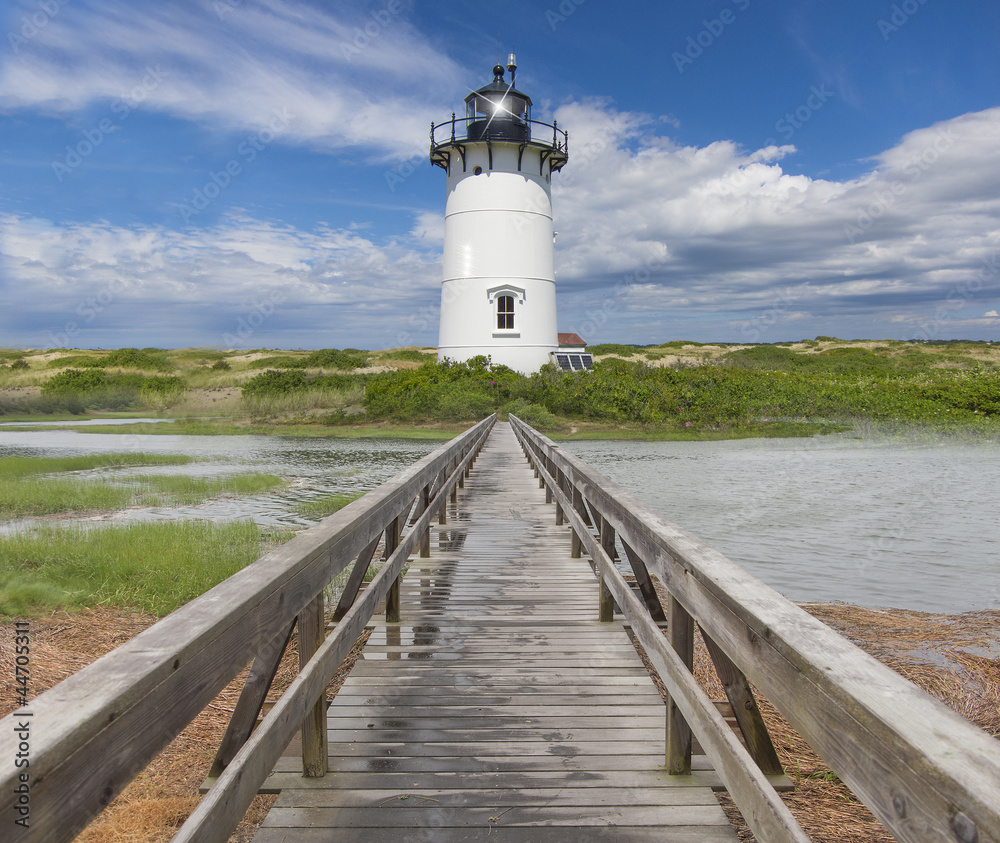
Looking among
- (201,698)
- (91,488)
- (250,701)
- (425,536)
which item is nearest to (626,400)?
(91,488)

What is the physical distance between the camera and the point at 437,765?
2738mm

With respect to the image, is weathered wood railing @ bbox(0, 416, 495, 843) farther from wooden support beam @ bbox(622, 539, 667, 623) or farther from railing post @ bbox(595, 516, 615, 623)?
railing post @ bbox(595, 516, 615, 623)

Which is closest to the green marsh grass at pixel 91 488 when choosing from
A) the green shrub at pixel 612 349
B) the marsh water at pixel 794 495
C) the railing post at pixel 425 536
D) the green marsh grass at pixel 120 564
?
the marsh water at pixel 794 495

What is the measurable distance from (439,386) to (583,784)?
2414 centimetres

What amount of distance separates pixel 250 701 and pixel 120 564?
600cm

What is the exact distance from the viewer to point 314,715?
8.54 feet

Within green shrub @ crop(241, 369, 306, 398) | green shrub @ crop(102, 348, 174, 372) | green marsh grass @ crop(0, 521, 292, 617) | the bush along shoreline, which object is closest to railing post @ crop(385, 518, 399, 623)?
green marsh grass @ crop(0, 521, 292, 617)

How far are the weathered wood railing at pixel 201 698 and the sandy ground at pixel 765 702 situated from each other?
75 cm

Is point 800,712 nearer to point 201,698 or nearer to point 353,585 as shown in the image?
point 201,698

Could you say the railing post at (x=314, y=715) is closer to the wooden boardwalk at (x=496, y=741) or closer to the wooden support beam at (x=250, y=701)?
the wooden boardwalk at (x=496, y=741)

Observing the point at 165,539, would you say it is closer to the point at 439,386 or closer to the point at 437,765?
the point at 437,765

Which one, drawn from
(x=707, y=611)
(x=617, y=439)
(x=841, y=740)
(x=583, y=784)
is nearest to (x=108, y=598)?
(x=583, y=784)

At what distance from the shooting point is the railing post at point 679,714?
253 centimetres

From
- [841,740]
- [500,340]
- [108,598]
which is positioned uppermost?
[500,340]
